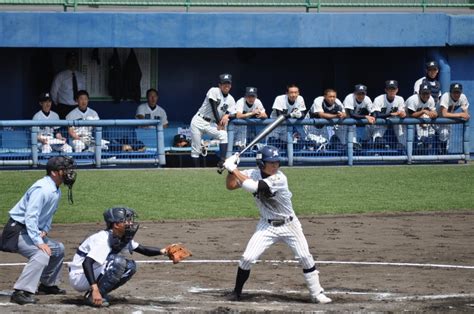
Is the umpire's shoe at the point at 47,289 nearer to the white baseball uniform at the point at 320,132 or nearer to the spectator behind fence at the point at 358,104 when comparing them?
the white baseball uniform at the point at 320,132

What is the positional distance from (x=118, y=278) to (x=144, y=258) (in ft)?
10.3

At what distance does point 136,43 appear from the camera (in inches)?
851

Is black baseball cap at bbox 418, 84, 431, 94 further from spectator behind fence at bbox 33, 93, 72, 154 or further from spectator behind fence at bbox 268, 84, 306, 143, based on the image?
spectator behind fence at bbox 33, 93, 72, 154

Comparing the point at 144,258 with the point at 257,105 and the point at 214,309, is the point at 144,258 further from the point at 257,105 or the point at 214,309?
the point at 257,105

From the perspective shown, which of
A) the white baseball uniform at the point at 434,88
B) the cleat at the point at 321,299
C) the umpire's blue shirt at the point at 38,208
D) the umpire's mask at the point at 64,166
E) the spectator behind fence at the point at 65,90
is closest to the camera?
the umpire's blue shirt at the point at 38,208

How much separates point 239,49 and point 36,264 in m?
13.6

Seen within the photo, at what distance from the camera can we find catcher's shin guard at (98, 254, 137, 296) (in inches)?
425

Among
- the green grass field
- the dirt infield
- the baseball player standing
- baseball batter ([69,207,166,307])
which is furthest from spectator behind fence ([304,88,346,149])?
baseball batter ([69,207,166,307])

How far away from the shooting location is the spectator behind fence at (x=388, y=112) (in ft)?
68.1

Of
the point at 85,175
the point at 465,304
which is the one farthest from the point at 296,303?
the point at 85,175

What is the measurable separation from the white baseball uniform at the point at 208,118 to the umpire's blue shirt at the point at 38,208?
9511 millimetres

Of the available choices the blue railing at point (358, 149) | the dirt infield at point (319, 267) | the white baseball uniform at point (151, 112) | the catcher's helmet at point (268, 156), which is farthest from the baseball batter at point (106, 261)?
the white baseball uniform at point (151, 112)

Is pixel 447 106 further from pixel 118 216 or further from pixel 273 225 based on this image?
pixel 118 216

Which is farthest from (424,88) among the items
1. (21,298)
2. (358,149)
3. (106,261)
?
(21,298)
